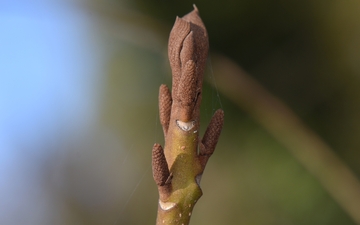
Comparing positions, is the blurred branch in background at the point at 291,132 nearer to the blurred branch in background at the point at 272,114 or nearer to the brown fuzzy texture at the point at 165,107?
the blurred branch in background at the point at 272,114

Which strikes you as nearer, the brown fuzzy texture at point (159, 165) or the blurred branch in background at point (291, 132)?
the brown fuzzy texture at point (159, 165)

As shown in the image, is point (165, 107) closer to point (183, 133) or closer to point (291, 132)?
point (183, 133)

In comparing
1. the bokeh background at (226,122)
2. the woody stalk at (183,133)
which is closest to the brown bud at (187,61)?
the woody stalk at (183,133)

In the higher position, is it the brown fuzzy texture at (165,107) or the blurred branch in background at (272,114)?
the brown fuzzy texture at (165,107)

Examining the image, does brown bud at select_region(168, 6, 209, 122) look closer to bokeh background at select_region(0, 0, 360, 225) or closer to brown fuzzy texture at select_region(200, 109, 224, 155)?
brown fuzzy texture at select_region(200, 109, 224, 155)

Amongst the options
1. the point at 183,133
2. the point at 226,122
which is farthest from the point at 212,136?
the point at 226,122

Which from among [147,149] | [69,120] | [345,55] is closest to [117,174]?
[147,149]

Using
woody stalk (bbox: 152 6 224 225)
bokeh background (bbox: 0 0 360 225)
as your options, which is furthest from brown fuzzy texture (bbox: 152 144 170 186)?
bokeh background (bbox: 0 0 360 225)
